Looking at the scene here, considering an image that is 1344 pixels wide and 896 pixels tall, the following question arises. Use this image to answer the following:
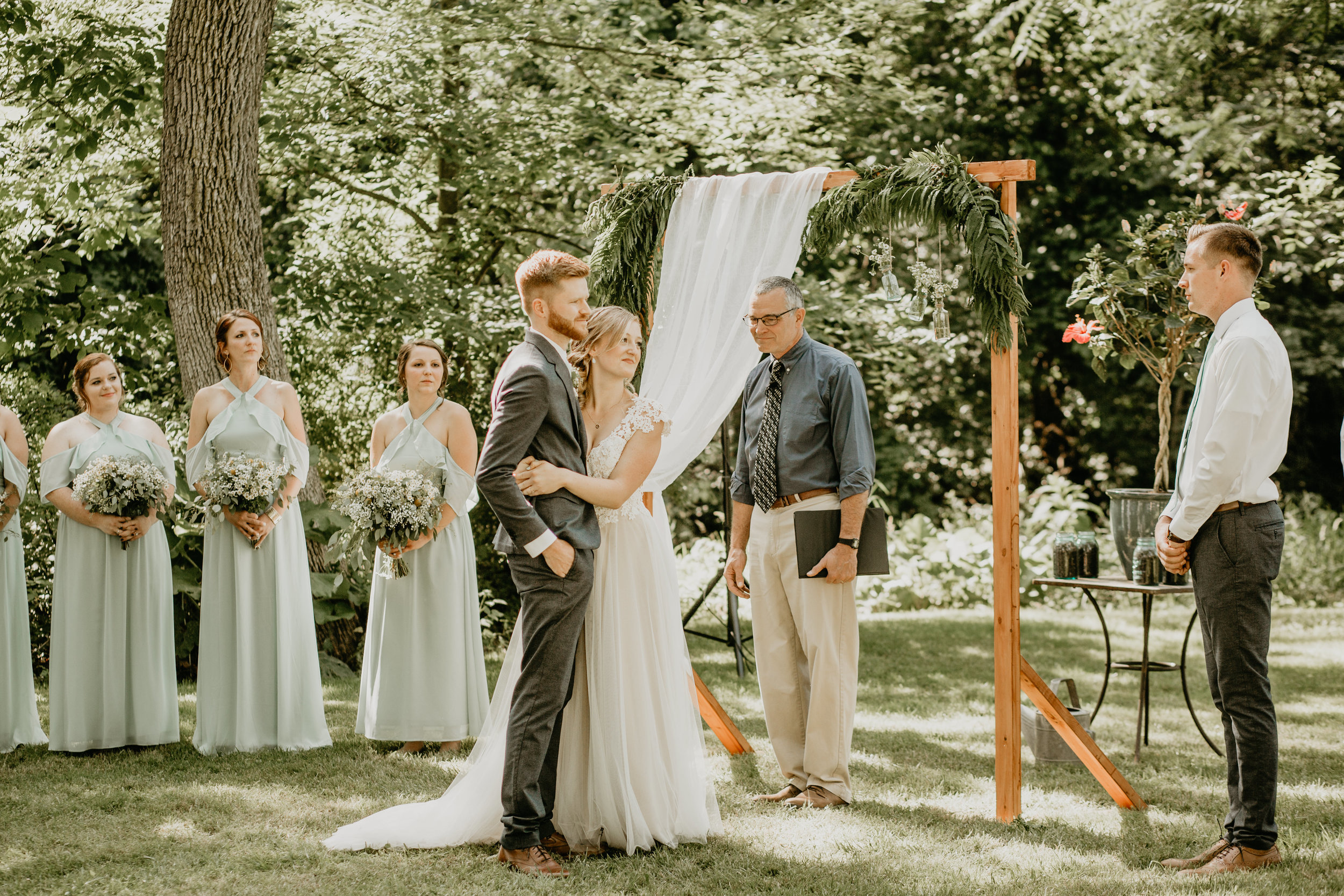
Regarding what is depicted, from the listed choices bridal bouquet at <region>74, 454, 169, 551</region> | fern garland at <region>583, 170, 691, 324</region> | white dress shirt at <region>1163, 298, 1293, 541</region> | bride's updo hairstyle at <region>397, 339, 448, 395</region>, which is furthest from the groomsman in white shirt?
bridal bouquet at <region>74, 454, 169, 551</region>

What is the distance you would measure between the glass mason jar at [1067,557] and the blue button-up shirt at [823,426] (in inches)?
42.1

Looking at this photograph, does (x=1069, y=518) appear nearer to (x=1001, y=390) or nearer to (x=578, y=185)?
(x=578, y=185)

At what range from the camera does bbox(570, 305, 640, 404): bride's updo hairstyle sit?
379 cm

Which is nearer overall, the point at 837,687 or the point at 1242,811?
the point at 1242,811

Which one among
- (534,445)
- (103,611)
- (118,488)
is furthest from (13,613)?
(534,445)

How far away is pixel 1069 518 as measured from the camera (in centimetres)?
1085

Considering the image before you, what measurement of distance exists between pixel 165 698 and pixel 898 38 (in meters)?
8.10

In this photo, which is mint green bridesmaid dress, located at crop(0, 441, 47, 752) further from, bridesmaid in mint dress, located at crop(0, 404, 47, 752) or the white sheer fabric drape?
the white sheer fabric drape

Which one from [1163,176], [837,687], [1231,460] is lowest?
[837,687]

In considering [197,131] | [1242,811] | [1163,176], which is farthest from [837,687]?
[1163,176]

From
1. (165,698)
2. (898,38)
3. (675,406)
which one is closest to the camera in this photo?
(675,406)

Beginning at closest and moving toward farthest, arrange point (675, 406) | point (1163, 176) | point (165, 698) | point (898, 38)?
1. point (675, 406)
2. point (165, 698)
3. point (898, 38)
4. point (1163, 176)

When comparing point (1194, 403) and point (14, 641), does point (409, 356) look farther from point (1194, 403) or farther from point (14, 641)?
point (1194, 403)

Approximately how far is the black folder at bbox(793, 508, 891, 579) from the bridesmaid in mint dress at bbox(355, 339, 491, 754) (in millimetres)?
1859
